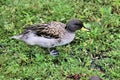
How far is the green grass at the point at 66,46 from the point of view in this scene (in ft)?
23.9

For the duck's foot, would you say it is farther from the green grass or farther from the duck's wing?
the duck's wing

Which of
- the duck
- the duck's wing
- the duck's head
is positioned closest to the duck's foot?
the duck

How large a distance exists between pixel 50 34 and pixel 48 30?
0.10 m

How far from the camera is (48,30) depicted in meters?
7.62

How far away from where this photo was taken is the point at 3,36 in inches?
326

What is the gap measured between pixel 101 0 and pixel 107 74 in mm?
2715

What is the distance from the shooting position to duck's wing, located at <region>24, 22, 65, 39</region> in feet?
24.9

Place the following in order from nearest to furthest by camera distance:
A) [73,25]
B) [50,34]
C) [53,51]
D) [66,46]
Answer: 1. [50,34]
2. [73,25]
3. [53,51]
4. [66,46]

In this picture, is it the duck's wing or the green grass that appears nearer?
the green grass

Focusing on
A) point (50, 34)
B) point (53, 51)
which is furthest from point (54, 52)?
point (50, 34)

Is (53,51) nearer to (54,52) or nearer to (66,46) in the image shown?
(54,52)

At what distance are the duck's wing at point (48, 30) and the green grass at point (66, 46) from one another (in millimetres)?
395

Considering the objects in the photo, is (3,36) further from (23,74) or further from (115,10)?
(115,10)

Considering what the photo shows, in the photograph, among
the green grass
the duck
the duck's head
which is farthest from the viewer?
the duck's head
